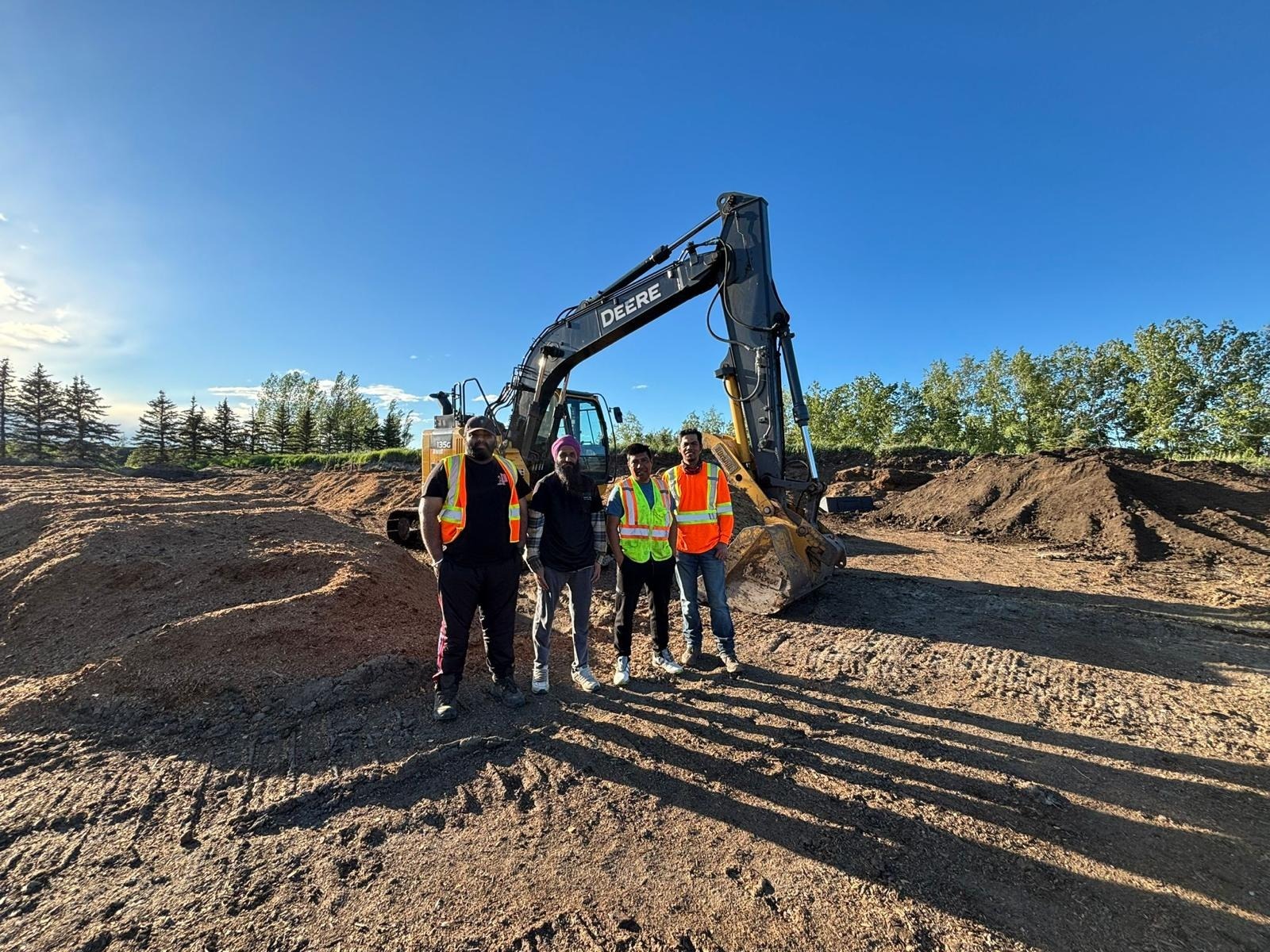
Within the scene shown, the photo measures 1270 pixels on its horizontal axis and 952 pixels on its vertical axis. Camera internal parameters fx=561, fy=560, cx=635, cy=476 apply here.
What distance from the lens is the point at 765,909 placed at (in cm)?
219

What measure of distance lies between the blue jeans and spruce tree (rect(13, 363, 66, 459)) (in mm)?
44739

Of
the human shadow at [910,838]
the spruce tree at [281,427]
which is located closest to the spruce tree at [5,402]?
the spruce tree at [281,427]

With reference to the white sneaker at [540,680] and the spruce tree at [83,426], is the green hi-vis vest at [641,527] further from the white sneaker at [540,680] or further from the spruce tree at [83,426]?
the spruce tree at [83,426]

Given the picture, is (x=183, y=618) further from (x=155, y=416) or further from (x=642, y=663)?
(x=155, y=416)

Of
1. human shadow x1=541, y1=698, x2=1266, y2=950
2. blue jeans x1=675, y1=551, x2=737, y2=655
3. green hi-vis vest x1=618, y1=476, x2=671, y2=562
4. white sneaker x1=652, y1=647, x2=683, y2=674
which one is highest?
green hi-vis vest x1=618, y1=476, x2=671, y2=562

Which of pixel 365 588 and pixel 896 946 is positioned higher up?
pixel 365 588

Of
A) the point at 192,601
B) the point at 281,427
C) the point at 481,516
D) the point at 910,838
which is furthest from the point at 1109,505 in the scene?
the point at 281,427

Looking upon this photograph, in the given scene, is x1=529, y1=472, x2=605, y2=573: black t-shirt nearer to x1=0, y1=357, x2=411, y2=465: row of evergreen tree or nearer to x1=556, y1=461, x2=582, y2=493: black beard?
x1=556, y1=461, x2=582, y2=493: black beard

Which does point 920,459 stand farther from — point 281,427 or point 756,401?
point 281,427

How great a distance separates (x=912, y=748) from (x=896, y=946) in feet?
5.13

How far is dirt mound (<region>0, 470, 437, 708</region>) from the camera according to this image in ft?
13.1

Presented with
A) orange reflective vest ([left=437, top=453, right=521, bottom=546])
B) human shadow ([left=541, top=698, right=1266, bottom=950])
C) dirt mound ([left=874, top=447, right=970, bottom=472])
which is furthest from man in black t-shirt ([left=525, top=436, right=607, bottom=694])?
dirt mound ([left=874, top=447, right=970, bottom=472])

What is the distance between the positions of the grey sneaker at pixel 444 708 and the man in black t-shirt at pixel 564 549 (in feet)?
2.08

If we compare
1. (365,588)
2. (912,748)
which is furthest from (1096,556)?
(365,588)
